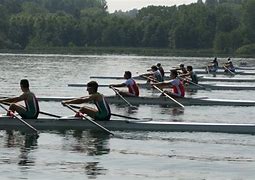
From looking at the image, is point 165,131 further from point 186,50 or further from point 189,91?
point 186,50

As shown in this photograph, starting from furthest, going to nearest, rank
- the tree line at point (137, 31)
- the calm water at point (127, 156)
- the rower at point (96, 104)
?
the tree line at point (137, 31) → the rower at point (96, 104) → the calm water at point (127, 156)

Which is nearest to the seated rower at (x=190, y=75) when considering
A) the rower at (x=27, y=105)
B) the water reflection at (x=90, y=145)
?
the water reflection at (x=90, y=145)

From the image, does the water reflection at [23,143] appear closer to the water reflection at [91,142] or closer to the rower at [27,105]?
the rower at [27,105]

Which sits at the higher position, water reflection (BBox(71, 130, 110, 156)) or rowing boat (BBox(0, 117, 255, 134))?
rowing boat (BBox(0, 117, 255, 134))

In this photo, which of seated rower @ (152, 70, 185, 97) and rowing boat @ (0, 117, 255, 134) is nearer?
rowing boat @ (0, 117, 255, 134)

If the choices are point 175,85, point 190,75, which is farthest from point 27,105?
point 190,75

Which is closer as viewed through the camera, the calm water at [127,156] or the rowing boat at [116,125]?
the calm water at [127,156]

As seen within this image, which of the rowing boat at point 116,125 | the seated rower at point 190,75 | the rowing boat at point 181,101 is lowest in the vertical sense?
the rowing boat at point 181,101

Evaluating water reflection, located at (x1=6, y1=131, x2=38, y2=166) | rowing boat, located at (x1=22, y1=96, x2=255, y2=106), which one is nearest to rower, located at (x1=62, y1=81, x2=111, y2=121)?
water reflection, located at (x1=6, y1=131, x2=38, y2=166)

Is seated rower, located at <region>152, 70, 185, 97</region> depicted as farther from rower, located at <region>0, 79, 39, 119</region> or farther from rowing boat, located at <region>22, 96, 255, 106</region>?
rower, located at <region>0, 79, 39, 119</region>

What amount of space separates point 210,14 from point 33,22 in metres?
33.4

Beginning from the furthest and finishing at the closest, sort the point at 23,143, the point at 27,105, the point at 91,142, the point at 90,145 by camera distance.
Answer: the point at 27,105 → the point at 91,142 → the point at 23,143 → the point at 90,145

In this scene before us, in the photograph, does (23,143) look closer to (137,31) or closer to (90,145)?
(90,145)

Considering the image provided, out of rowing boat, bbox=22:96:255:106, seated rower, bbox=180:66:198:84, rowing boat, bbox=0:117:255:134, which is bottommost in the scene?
rowing boat, bbox=22:96:255:106
